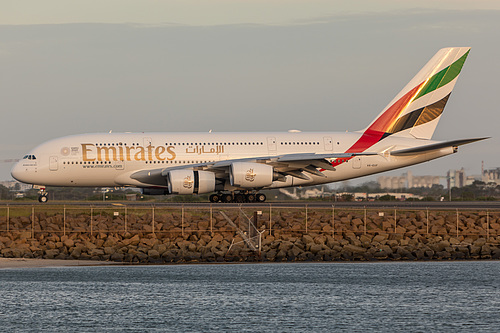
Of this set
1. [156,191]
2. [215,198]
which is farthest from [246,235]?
[156,191]

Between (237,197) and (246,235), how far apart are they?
10342mm

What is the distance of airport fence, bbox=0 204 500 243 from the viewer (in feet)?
151

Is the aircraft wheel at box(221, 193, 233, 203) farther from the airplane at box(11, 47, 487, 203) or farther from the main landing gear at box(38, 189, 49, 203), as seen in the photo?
the main landing gear at box(38, 189, 49, 203)

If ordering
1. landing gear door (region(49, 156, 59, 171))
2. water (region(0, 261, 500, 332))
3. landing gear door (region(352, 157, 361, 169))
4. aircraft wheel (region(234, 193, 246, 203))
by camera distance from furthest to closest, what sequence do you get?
landing gear door (region(352, 157, 361, 169)), aircraft wheel (region(234, 193, 246, 203)), landing gear door (region(49, 156, 59, 171)), water (region(0, 261, 500, 332))

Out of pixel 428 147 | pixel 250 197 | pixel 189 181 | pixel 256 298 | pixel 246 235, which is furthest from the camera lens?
pixel 428 147

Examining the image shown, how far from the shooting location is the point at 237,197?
5422 centimetres

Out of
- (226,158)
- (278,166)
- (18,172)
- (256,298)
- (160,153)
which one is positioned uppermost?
(160,153)

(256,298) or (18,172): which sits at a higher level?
(18,172)

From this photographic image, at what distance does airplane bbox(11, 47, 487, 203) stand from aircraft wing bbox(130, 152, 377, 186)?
0.06 m

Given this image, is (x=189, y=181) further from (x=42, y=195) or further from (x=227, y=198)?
(x=42, y=195)

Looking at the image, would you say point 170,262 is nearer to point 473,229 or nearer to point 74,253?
point 74,253

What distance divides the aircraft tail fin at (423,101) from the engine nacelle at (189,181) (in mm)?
11039

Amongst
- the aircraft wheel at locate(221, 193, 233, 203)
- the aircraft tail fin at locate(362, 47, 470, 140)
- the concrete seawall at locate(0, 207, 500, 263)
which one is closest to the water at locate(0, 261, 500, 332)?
the concrete seawall at locate(0, 207, 500, 263)

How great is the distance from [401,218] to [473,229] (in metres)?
3.81
